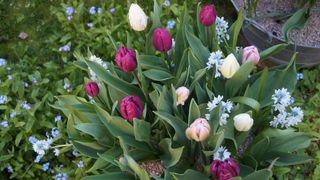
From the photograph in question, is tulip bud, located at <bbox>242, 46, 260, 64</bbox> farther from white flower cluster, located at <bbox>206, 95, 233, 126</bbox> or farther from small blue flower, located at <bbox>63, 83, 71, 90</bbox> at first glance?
small blue flower, located at <bbox>63, 83, 71, 90</bbox>

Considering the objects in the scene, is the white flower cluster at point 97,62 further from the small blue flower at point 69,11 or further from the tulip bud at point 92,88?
the small blue flower at point 69,11

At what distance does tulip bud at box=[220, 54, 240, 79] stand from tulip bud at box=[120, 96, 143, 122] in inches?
11.1

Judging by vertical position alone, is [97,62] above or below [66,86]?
above

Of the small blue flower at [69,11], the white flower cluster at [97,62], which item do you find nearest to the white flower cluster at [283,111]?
the white flower cluster at [97,62]

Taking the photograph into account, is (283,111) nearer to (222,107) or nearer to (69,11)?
(222,107)

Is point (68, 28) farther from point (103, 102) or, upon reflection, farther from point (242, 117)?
point (242, 117)

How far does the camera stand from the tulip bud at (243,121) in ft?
4.56

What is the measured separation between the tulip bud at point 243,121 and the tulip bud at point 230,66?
0.44 feet

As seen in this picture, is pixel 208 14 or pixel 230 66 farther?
pixel 208 14

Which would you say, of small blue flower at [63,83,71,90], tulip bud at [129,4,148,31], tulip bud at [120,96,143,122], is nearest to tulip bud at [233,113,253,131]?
tulip bud at [120,96,143,122]

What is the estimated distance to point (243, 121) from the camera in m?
1.39

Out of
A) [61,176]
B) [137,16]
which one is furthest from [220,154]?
[61,176]

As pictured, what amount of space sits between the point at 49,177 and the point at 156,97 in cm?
93

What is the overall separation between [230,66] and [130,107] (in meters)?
0.32
